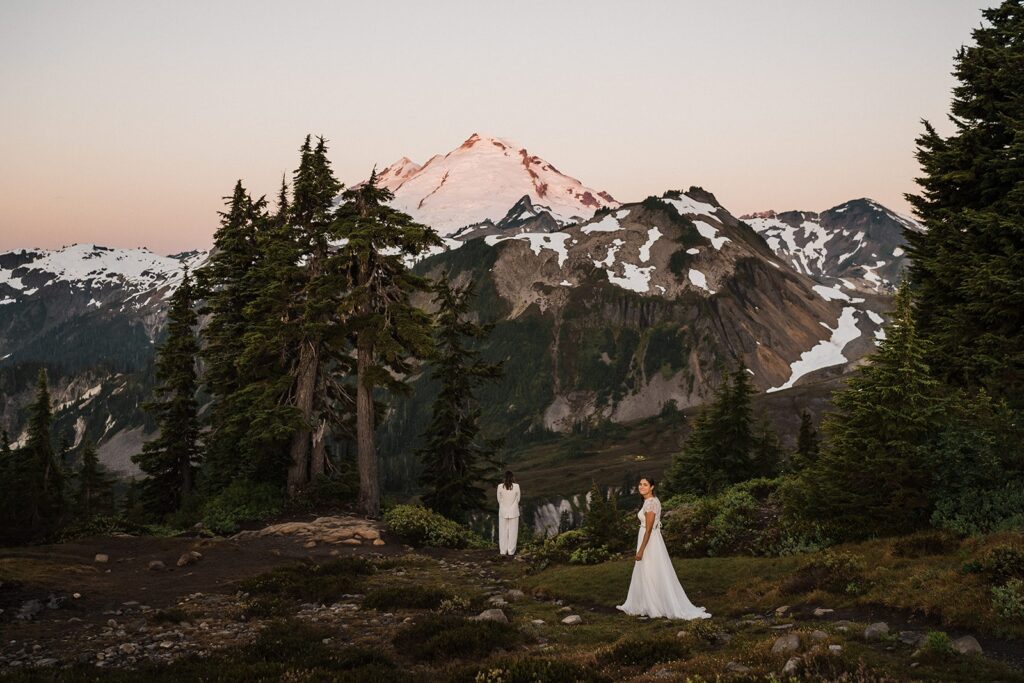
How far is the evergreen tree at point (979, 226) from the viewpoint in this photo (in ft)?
61.6

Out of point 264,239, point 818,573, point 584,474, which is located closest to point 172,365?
point 264,239

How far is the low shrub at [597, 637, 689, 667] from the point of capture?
8906 millimetres

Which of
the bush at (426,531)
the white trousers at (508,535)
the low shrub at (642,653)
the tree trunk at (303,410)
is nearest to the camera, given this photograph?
the low shrub at (642,653)

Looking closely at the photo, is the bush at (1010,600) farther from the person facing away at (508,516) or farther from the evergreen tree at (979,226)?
the person facing away at (508,516)

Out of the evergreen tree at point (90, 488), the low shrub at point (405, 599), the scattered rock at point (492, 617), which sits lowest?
the evergreen tree at point (90, 488)

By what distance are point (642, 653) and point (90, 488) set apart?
72746 mm

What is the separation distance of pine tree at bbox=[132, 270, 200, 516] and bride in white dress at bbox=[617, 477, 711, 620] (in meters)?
30.9

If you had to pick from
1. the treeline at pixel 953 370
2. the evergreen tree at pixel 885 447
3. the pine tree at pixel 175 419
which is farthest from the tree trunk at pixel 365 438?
the evergreen tree at pixel 885 447

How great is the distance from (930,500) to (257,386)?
25464 millimetres

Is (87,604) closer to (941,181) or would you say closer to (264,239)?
(264,239)

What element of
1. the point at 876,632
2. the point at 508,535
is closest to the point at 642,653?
the point at 876,632

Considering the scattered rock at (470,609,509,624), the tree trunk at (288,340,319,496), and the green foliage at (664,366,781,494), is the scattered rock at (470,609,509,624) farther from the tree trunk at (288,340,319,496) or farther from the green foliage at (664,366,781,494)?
the green foliage at (664,366,781,494)

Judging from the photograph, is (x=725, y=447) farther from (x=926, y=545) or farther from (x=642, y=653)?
(x=642, y=653)

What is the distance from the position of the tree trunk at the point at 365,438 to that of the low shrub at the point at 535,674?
2084cm
